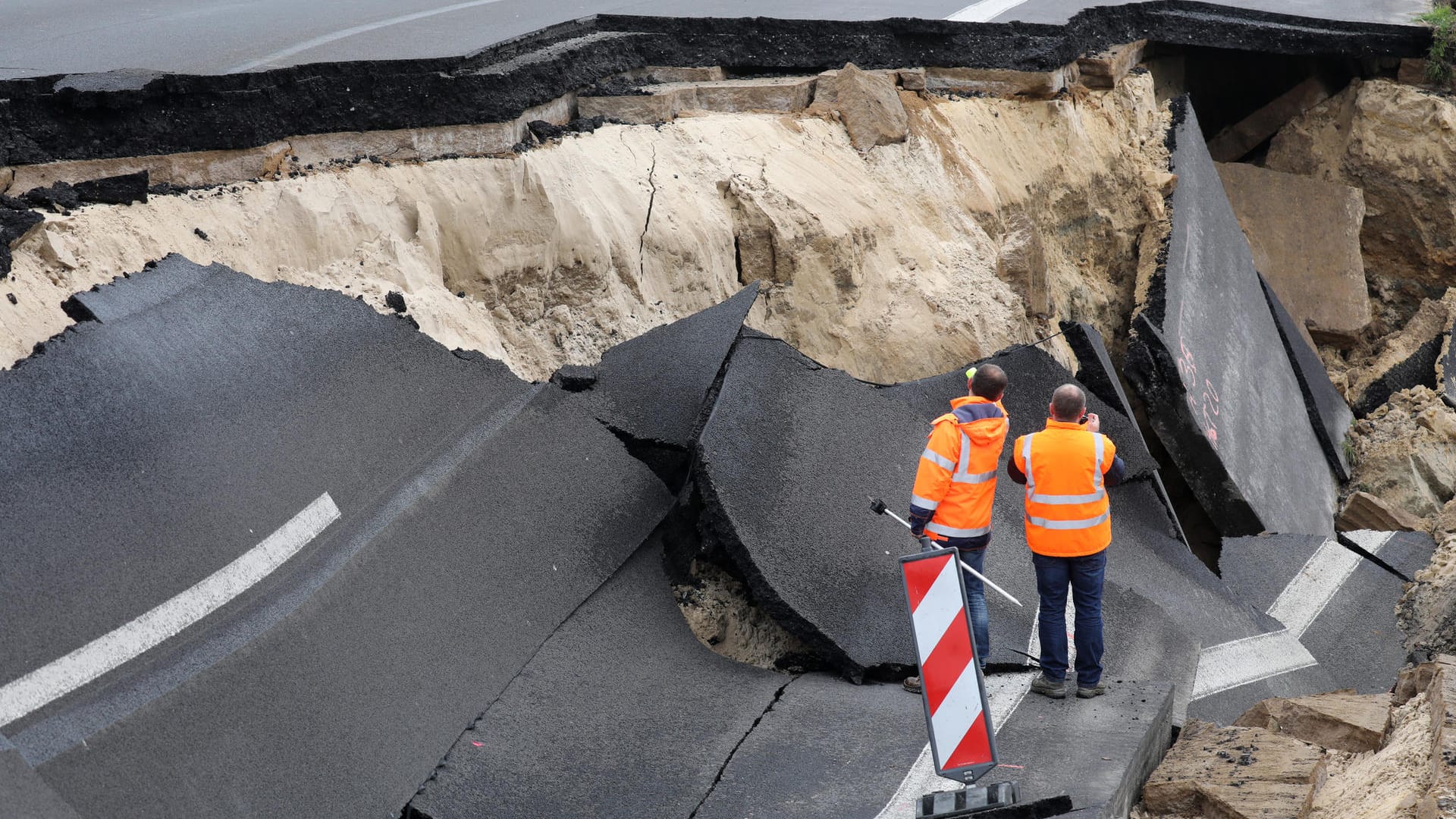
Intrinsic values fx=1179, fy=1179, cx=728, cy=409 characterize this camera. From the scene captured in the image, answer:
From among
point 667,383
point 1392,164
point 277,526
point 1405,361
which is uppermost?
point 277,526

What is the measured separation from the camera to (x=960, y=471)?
443cm

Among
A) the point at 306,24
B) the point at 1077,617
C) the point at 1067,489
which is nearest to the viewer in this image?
the point at 1067,489

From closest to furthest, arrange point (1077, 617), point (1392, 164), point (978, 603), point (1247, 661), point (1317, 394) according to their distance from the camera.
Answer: point (1077, 617), point (978, 603), point (1247, 661), point (1317, 394), point (1392, 164)

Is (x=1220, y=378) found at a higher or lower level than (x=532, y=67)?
lower

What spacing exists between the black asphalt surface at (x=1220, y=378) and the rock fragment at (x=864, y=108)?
198cm

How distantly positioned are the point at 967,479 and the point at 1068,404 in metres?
0.46

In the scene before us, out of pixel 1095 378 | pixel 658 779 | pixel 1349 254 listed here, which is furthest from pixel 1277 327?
pixel 658 779

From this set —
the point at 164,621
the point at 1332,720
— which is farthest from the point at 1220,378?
the point at 164,621

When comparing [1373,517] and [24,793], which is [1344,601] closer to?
[1373,517]

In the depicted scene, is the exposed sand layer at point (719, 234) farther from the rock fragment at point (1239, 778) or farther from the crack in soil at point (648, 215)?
the rock fragment at point (1239, 778)

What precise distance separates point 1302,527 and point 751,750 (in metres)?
5.35

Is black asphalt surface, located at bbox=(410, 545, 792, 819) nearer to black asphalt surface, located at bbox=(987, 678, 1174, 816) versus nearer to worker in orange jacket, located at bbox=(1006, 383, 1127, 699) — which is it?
black asphalt surface, located at bbox=(987, 678, 1174, 816)

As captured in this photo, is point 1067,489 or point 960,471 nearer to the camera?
point 1067,489

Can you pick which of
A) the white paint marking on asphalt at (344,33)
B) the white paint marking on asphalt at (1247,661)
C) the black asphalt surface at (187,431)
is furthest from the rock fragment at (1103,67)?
the black asphalt surface at (187,431)
